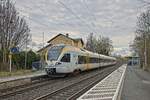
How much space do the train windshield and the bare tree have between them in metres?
13.2

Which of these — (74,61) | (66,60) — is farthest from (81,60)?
(66,60)

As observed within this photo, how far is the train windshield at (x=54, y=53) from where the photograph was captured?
84.2ft

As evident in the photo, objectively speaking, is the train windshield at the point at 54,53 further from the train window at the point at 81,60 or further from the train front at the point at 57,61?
the train window at the point at 81,60

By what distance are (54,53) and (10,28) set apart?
16.5 m

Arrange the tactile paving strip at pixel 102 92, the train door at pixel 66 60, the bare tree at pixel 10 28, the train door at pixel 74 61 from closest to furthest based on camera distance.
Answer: the tactile paving strip at pixel 102 92, the train door at pixel 66 60, the train door at pixel 74 61, the bare tree at pixel 10 28

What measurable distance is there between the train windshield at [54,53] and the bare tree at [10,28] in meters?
13.2

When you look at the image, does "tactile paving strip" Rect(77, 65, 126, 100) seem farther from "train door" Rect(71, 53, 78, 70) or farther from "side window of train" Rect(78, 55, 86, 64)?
"side window of train" Rect(78, 55, 86, 64)

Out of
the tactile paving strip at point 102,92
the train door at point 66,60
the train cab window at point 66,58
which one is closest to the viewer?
the tactile paving strip at point 102,92

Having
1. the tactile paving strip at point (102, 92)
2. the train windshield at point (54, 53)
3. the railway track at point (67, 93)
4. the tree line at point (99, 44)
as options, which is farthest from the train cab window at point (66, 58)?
the tree line at point (99, 44)

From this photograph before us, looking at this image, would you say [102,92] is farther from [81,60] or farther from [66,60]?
[81,60]

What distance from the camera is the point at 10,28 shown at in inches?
1585

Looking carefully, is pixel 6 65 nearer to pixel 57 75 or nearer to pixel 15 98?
pixel 57 75

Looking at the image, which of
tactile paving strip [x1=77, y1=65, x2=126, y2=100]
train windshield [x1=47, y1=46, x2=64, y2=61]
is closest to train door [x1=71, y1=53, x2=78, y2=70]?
train windshield [x1=47, y1=46, x2=64, y2=61]

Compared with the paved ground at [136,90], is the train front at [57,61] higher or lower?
higher
